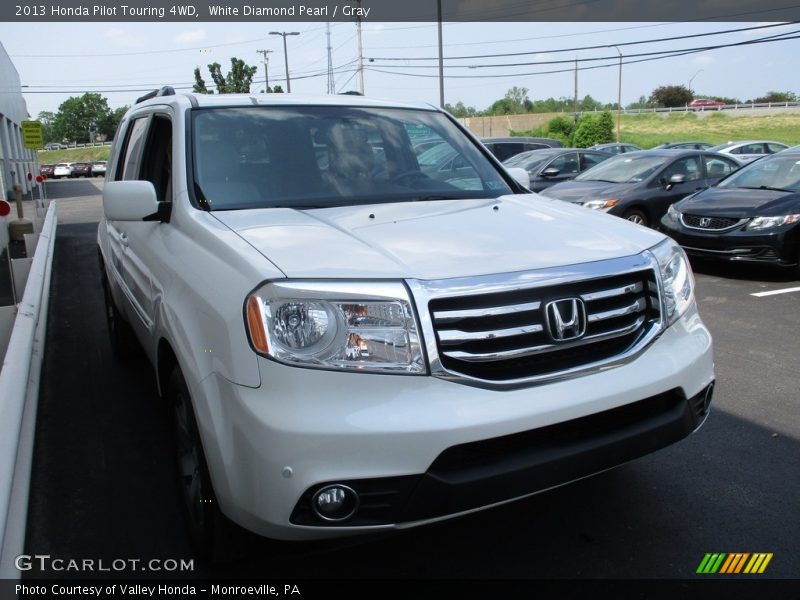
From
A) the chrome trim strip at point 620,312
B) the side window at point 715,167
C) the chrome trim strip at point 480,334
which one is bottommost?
the side window at point 715,167

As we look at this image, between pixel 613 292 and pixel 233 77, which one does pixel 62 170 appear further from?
pixel 613 292

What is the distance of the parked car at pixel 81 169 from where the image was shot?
5742 cm

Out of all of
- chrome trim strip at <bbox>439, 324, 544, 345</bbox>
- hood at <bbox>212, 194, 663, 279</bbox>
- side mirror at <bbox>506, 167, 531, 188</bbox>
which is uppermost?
side mirror at <bbox>506, 167, 531, 188</bbox>

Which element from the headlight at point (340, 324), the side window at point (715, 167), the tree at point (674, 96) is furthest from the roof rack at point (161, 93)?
the tree at point (674, 96)

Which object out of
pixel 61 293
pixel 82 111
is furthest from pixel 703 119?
pixel 82 111

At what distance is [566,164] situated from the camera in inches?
584

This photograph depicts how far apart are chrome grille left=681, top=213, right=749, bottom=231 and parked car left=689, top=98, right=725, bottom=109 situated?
87903mm

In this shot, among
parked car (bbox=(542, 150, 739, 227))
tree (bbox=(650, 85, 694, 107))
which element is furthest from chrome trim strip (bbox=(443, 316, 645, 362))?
tree (bbox=(650, 85, 694, 107))

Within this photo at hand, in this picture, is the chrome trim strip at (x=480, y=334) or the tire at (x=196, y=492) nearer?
the chrome trim strip at (x=480, y=334)

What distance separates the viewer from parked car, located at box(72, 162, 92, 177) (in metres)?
57.4

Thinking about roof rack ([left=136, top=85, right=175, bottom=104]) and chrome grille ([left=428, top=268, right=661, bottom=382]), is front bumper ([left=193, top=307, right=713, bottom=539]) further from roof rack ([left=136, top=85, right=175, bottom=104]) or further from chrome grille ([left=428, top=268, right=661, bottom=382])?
roof rack ([left=136, top=85, right=175, bottom=104])

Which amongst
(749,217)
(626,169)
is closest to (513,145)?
(626,169)

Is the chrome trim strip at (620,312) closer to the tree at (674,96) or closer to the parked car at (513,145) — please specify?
the parked car at (513,145)

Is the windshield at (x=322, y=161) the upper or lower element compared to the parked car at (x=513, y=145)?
upper
